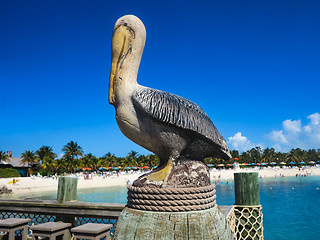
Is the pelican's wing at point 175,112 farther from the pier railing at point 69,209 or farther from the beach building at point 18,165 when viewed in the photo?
the beach building at point 18,165

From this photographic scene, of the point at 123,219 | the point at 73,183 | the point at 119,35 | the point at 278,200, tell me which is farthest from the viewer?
the point at 278,200

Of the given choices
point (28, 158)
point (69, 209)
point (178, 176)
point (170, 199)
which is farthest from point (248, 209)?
point (28, 158)

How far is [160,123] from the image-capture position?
1.91m

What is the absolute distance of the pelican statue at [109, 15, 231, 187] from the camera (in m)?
1.89

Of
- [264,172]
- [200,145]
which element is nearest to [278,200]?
[200,145]

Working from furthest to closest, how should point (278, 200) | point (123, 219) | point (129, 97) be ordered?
point (278, 200)
point (129, 97)
point (123, 219)

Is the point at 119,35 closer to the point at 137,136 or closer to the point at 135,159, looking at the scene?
the point at 137,136

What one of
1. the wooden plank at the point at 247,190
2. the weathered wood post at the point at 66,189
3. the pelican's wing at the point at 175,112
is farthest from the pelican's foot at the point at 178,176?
the weathered wood post at the point at 66,189

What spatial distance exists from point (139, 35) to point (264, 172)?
189 ft

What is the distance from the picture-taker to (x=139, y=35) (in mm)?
2207

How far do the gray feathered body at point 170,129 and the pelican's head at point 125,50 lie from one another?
21 cm

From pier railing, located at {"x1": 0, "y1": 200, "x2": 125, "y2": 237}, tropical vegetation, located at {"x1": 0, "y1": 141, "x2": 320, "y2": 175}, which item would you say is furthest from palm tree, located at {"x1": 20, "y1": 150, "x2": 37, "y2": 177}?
pier railing, located at {"x1": 0, "y1": 200, "x2": 125, "y2": 237}

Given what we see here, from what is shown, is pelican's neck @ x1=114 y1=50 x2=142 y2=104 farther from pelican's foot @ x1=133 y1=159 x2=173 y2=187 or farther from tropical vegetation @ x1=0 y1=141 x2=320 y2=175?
tropical vegetation @ x1=0 y1=141 x2=320 y2=175

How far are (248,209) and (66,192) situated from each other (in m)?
2.98
